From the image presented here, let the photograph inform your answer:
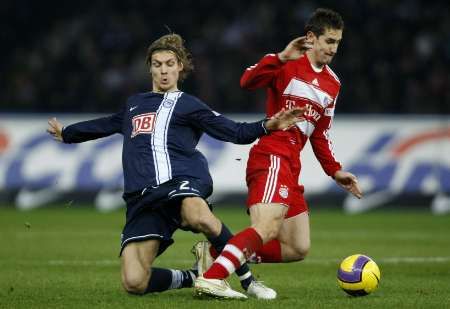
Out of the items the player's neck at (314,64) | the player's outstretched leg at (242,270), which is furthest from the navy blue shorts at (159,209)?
the player's neck at (314,64)

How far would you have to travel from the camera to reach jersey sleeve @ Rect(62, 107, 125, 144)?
8.10m

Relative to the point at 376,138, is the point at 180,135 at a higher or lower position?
higher

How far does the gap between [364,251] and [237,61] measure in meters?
8.79

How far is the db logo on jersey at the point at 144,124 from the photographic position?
7.76 metres

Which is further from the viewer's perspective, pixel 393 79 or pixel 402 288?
pixel 393 79

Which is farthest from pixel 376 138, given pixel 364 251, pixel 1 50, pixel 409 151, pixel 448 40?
pixel 1 50

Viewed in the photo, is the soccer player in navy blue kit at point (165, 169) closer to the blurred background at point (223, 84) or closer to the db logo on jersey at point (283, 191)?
the db logo on jersey at point (283, 191)

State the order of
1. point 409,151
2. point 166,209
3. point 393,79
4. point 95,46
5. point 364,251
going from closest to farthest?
point 166,209 → point 364,251 → point 409,151 → point 393,79 → point 95,46

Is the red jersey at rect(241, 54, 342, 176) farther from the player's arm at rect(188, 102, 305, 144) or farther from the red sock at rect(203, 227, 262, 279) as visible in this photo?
the red sock at rect(203, 227, 262, 279)

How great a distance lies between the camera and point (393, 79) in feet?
63.8

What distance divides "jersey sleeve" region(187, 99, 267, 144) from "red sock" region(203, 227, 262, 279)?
2.27ft

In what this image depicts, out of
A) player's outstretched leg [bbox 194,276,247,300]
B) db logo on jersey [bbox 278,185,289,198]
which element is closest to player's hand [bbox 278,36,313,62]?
db logo on jersey [bbox 278,185,289,198]

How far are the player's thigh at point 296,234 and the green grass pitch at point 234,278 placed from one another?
37 cm

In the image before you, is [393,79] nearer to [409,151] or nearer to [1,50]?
[409,151]
